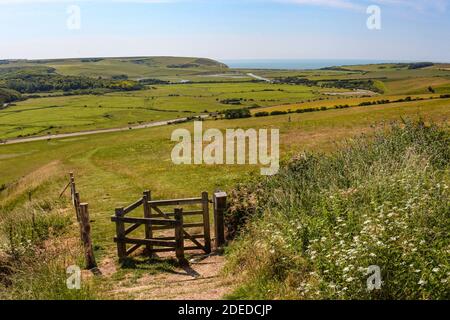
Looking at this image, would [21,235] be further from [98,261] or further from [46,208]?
[46,208]

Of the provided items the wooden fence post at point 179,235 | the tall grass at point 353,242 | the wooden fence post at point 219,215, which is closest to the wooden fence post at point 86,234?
the wooden fence post at point 179,235

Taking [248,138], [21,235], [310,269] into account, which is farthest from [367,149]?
[248,138]

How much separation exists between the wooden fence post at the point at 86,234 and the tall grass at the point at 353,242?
173 inches

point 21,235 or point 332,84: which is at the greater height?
point 332,84

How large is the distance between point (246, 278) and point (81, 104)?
14249 centimetres

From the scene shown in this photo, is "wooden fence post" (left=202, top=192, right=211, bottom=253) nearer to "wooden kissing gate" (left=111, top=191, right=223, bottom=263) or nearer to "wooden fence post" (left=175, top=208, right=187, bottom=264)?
"wooden kissing gate" (left=111, top=191, right=223, bottom=263)

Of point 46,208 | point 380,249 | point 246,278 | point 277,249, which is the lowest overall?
point 46,208

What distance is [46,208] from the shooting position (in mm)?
21375

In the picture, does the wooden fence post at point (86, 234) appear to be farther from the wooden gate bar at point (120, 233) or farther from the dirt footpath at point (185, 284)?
the wooden gate bar at point (120, 233)

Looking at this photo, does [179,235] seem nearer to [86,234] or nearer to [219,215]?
[219,215]

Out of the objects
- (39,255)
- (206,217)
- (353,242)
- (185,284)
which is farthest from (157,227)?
(353,242)

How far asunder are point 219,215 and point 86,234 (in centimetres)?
434

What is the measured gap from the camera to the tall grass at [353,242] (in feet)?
23.1
